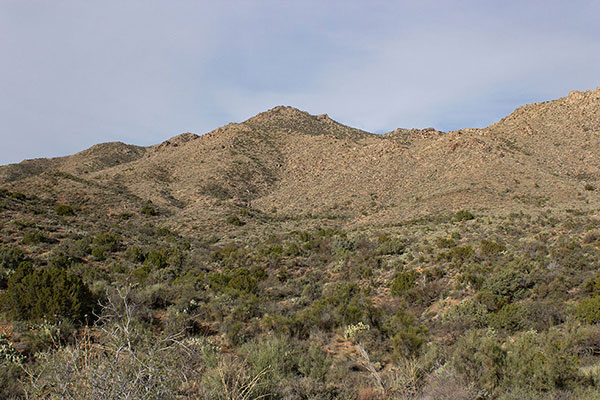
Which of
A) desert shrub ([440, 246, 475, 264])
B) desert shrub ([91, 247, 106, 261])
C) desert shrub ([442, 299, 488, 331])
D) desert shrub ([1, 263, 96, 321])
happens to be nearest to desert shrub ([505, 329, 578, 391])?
desert shrub ([442, 299, 488, 331])

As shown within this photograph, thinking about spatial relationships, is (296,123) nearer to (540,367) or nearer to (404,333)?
(404,333)

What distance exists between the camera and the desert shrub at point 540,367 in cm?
520

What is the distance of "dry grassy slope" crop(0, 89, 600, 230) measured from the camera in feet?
106

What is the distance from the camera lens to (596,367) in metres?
5.68

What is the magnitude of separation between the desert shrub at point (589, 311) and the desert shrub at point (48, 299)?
11.1 m

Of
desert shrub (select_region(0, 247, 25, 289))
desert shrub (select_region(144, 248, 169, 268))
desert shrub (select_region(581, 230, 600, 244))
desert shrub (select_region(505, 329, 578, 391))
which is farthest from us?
desert shrub (select_region(144, 248, 169, 268))

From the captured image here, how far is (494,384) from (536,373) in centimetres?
62

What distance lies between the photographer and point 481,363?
5.84 metres

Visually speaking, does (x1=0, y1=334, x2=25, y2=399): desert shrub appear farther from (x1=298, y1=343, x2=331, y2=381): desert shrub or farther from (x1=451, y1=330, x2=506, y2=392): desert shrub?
(x1=451, y1=330, x2=506, y2=392): desert shrub

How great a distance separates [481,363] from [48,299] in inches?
370

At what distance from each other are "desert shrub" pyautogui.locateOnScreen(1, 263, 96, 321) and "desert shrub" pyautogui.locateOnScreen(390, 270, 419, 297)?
9.04 metres

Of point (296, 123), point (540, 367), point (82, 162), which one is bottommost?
point (540, 367)

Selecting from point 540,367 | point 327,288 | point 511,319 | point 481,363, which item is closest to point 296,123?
point 327,288

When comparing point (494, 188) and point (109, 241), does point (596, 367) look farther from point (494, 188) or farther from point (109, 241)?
point (494, 188)
